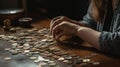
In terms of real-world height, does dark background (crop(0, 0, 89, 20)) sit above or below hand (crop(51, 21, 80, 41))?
above

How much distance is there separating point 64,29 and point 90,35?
7.1 inches

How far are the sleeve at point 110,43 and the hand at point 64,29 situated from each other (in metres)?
0.19

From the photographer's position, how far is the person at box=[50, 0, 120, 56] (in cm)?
129

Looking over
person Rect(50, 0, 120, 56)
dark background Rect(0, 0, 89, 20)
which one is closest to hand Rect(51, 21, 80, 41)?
person Rect(50, 0, 120, 56)

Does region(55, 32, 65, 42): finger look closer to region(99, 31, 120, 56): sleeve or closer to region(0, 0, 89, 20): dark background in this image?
region(99, 31, 120, 56): sleeve

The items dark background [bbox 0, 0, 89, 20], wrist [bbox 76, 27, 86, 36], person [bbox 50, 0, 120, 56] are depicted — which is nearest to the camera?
person [bbox 50, 0, 120, 56]

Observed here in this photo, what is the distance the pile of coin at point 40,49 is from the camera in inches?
47.5

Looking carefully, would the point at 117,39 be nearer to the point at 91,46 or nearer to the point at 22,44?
the point at 91,46

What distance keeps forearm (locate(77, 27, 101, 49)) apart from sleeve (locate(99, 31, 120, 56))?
25mm

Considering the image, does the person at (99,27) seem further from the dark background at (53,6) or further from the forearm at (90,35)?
the dark background at (53,6)

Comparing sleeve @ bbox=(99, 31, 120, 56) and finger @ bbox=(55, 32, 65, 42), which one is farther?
finger @ bbox=(55, 32, 65, 42)

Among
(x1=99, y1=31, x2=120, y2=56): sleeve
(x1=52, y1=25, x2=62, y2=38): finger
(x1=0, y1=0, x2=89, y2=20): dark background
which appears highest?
(x1=0, y1=0, x2=89, y2=20): dark background

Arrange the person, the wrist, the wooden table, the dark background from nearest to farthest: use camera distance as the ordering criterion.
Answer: the wooden table, the person, the wrist, the dark background

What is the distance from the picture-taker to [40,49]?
136 cm
